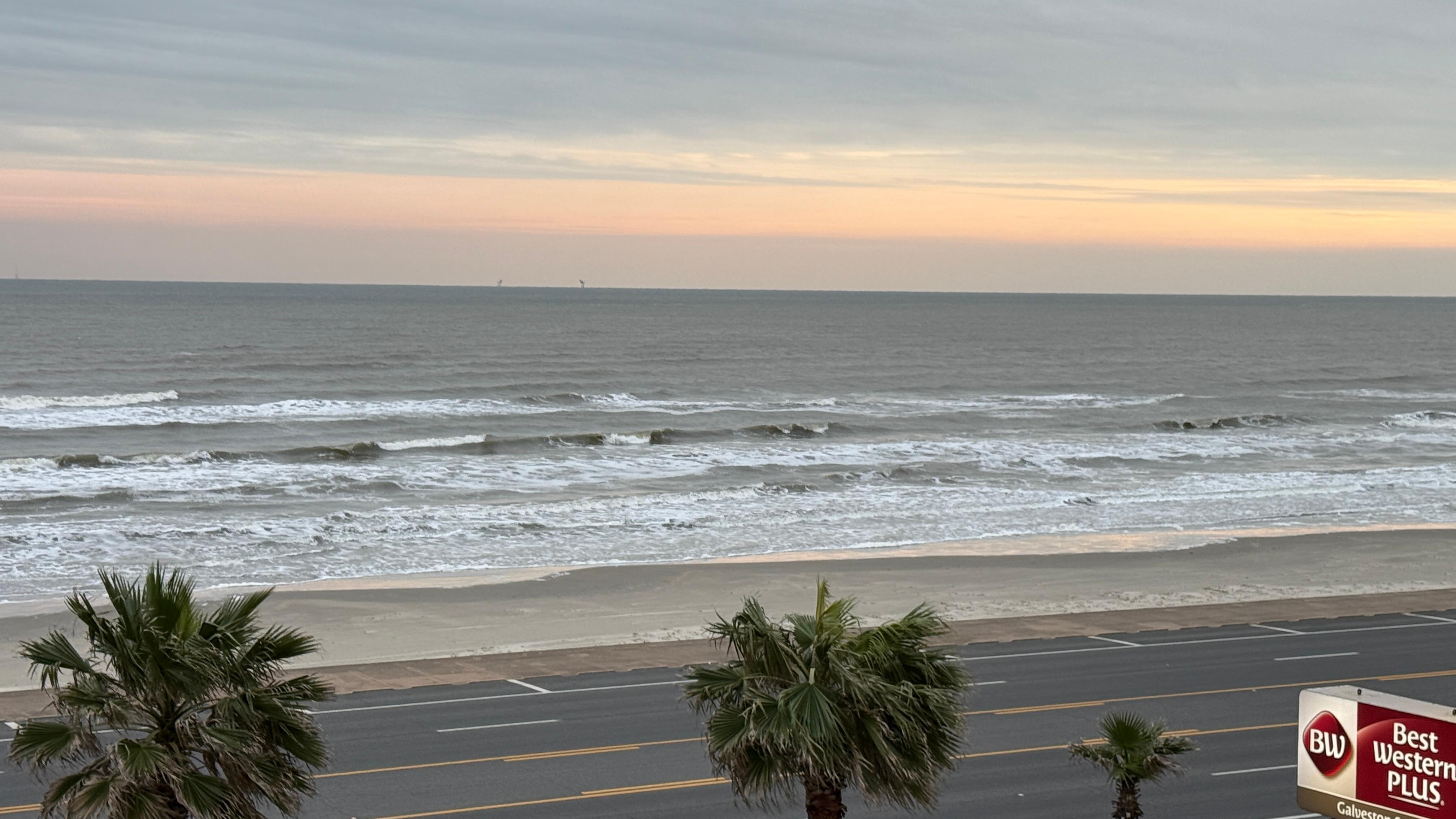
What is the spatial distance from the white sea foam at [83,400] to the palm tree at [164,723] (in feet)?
228

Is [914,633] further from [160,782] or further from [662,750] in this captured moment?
[662,750]

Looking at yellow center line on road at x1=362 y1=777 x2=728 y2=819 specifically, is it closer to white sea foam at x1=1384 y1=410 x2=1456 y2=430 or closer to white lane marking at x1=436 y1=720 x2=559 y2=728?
white lane marking at x1=436 y1=720 x2=559 y2=728

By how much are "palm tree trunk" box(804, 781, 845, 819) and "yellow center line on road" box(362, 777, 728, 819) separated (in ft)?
25.3

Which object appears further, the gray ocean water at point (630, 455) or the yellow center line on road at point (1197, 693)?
the gray ocean water at point (630, 455)

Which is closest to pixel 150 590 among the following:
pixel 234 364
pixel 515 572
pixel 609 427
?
pixel 515 572

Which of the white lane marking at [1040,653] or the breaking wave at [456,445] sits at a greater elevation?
the breaking wave at [456,445]

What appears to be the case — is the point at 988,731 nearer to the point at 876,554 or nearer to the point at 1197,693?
the point at 1197,693

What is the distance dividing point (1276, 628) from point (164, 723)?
88.5 feet

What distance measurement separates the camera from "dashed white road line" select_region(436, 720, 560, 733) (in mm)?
23828

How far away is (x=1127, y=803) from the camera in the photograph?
54.6 ft

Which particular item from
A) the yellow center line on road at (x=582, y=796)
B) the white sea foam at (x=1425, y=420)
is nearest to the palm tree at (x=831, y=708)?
the yellow center line on road at (x=582, y=796)

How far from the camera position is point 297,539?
143 ft

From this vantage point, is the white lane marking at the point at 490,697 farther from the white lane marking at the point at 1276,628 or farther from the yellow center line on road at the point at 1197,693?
the white lane marking at the point at 1276,628

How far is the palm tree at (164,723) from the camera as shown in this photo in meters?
11.5
